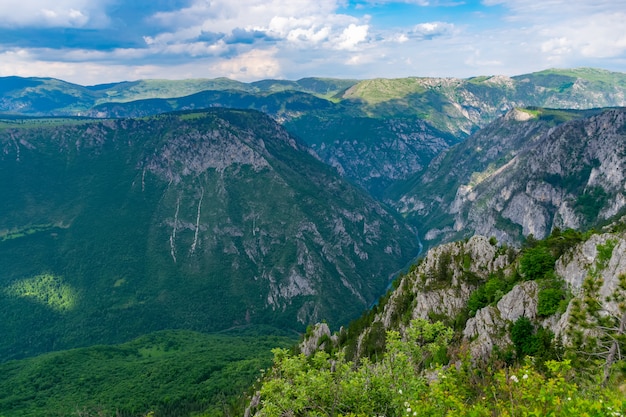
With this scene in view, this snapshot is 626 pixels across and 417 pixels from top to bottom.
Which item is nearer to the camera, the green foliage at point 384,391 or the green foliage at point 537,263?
the green foliage at point 384,391

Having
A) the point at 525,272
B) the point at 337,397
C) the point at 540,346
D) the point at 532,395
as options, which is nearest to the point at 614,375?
the point at 532,395

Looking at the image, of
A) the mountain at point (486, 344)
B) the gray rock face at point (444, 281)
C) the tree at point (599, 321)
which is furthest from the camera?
the gray rock face at point (444, 281)

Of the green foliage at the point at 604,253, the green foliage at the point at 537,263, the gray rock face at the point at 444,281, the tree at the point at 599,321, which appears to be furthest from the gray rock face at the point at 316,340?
the tree at the point at 599,321

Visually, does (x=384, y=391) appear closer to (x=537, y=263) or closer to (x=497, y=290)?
(x=497, y=290)

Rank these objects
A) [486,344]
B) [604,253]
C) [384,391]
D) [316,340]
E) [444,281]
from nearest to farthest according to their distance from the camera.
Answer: [384,391] → [604,253] → [486,344] → [444,281] → [316,340]

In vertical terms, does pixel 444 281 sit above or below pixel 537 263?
below

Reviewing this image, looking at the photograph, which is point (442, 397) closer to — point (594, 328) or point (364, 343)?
point (594, 328)

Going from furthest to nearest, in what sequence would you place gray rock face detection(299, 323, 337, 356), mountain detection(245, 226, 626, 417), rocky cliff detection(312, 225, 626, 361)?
gray rock face detection(299, 323, 337, 356)
rocky cliff detection(312, 225, 626, 361)
mountain detection(245, 226, 626, 417)

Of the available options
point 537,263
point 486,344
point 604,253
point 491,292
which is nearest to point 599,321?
point 604,253

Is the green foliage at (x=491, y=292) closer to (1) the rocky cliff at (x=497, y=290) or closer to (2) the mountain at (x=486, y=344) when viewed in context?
(1) the rocky cliff at (x=497, y=290)

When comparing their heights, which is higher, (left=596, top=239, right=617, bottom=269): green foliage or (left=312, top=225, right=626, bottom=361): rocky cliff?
(left=596, top=239, right=617, bottom=269): green foliage

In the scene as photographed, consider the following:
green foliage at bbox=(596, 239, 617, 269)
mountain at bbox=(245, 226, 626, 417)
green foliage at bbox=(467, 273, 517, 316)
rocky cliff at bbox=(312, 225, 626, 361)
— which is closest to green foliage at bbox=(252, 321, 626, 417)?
mountain at bbox=(245, 226, 626, 417)

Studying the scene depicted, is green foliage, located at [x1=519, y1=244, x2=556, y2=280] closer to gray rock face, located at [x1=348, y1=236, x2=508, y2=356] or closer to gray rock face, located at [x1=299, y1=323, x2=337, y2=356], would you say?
gray rock face, located at [x1=348, y1=236, x2=508, y2=356]

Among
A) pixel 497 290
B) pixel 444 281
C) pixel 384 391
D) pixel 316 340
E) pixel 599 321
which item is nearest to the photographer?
pixel 384 391
